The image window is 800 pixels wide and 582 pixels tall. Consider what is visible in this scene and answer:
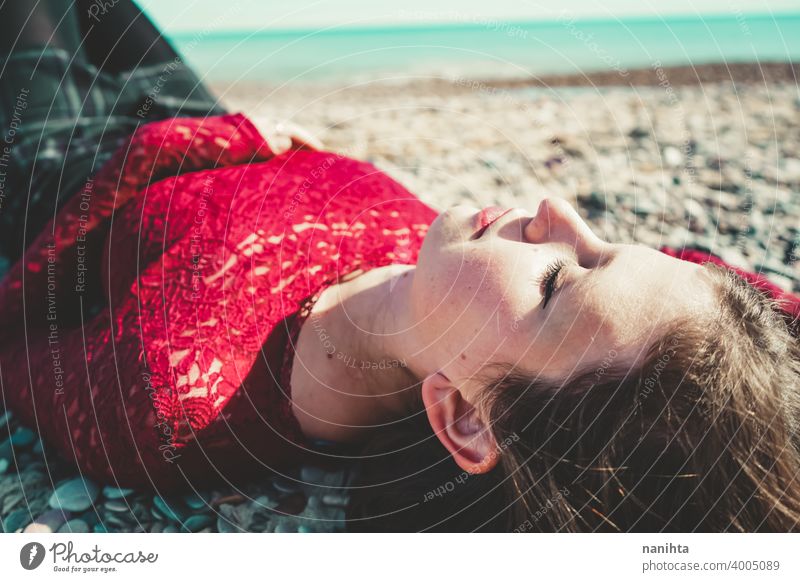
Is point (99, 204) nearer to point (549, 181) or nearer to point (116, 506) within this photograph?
point (116, 506)

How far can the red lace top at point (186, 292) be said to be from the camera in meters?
1.77

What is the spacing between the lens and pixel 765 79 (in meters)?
9.31

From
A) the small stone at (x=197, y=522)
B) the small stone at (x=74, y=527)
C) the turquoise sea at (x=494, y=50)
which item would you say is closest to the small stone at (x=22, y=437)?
the small stone at (x=74, y=527)

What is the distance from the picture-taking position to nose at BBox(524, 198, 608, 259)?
1.47 meters

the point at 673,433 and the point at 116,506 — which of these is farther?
the point at 116,506

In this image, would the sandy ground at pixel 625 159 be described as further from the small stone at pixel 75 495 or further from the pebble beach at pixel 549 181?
the small stone at pixel 75 495

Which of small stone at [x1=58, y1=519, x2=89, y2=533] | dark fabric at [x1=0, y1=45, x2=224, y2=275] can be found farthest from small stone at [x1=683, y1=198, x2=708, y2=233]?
small stone at [x1=58, y1=519, x2=89, y2=533]

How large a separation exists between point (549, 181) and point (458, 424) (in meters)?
2.67

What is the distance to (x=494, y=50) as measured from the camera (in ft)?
52.7

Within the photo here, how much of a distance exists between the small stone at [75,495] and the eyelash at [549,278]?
4.93 ft

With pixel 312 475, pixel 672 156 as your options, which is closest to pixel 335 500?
pixel 312 475

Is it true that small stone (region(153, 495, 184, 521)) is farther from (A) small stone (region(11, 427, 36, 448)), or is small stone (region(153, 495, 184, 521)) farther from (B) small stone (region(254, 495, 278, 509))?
(A) small stone (region(11, 427, 36, 448))

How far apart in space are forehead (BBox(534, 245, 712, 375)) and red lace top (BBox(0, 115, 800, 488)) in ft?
2.80
